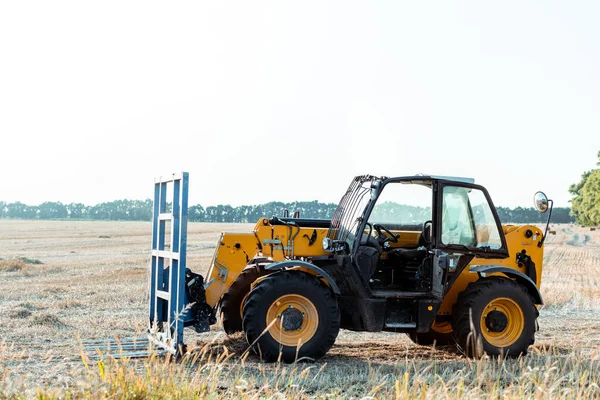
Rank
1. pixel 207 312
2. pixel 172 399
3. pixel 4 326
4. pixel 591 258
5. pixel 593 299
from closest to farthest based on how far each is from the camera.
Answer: pixel 172 399
pixel 207 312
pixel 4 326
pixel 593 299
pixel 591 258

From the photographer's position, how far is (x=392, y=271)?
10.4 meters

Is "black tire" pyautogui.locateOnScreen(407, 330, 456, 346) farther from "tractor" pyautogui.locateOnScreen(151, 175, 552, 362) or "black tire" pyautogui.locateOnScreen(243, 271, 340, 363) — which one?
"black tire" pyautogui.locateOnScreen(243, 271, 340, 363)

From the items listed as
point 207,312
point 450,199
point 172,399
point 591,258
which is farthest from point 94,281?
point 591,258

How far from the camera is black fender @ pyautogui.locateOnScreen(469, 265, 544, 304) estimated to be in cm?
1022

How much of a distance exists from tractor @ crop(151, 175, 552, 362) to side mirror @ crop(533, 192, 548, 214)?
0.02 m

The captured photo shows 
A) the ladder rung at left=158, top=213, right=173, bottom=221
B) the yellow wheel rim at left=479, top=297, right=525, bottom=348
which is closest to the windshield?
the yellow wheel rim at left=479, top=297, right=525, bottom=348

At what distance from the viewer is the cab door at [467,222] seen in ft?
33.3

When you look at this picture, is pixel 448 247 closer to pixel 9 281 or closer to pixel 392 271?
pixel 392 271

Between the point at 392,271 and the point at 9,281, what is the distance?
1421cm

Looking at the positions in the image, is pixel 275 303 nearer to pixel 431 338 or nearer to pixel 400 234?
pixel 400 234

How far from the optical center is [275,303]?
30.8ft

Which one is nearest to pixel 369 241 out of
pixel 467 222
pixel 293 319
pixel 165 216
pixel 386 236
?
pixel 386 236

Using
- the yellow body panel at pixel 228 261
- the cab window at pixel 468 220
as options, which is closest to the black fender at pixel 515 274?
the cab window at pixel 468 220

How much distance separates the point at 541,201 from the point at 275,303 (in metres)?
3.72
